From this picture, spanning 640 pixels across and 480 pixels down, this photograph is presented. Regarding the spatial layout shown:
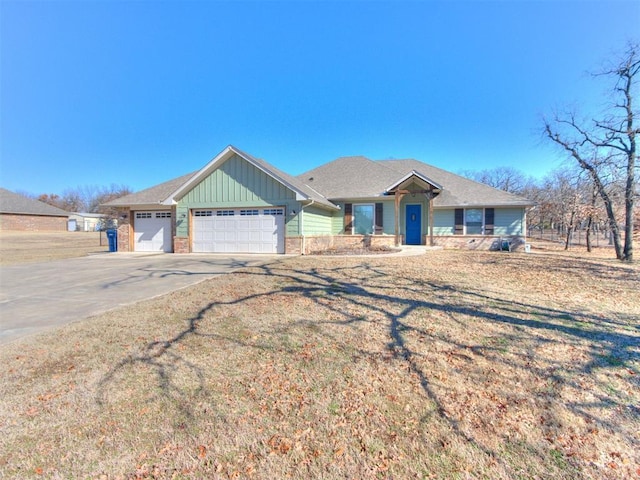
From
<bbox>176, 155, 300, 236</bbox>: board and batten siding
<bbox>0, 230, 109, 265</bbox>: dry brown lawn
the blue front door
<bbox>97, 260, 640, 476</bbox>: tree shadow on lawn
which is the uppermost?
<bbox>176, 155, 300, 236</bbox>: board and batten siding

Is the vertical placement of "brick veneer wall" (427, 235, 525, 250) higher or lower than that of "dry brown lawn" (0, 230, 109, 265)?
higher

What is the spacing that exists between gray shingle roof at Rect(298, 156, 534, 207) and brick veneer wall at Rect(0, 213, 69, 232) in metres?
37.3

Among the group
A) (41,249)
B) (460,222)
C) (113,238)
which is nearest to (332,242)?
(460,222)

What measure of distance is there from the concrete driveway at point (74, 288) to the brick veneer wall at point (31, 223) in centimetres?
3430

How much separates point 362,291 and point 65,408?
5.05m

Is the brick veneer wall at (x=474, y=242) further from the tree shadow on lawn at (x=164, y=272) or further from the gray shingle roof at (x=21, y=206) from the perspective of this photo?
the gray shingle roof at (x=21, y=206)

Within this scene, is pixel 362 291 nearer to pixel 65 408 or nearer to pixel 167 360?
pixel 167 360

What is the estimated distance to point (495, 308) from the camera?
5340 mm

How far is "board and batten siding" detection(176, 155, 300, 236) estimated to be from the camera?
14453 millimetres

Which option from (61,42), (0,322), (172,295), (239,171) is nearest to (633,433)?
(172,295)

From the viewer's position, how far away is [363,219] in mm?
17875

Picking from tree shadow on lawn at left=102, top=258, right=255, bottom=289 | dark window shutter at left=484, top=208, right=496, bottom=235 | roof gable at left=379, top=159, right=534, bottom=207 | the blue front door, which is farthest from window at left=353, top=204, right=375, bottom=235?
tree shadow on lawn at left=102, top=258, right=255, bottom=289

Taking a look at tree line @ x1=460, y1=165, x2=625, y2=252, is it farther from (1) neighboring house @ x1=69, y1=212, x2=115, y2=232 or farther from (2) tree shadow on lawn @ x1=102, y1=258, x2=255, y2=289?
(1) neighboring house @ x1=69, y1=212, x2=115, y2=232

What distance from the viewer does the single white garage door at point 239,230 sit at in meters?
14.7
